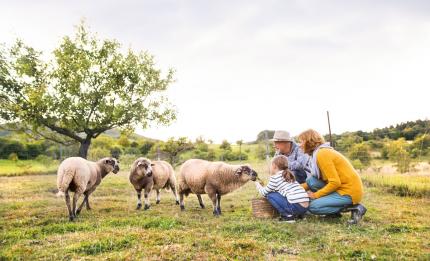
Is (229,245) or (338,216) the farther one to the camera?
(338,216)

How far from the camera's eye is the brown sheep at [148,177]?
1200 cm

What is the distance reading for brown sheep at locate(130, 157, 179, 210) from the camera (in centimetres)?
1200

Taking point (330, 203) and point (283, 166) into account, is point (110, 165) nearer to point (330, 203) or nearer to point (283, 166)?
point (283, 166)

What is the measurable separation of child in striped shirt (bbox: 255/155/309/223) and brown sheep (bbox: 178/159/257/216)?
1.48 m

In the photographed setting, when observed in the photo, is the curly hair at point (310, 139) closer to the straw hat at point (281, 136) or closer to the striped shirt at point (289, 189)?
the striped shirt at point (289, 189)

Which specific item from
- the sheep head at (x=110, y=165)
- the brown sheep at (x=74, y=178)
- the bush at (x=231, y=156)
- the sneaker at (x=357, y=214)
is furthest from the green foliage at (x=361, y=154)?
the bush at (x=231, y=156)

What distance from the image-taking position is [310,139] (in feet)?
27.8

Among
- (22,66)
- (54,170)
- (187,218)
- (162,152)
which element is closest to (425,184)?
(187,218)

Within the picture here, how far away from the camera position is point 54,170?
3195cm

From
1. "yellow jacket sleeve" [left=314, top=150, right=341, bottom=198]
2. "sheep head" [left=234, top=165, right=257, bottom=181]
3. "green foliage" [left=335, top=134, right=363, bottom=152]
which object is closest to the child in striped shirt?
"yellow jacket sleeve" [left=314, top=150, right=341, bottom=198]

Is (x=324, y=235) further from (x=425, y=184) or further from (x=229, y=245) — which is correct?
(x=425, y=184)

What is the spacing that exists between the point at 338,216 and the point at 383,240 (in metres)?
2.30

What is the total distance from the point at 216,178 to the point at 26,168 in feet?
84.7

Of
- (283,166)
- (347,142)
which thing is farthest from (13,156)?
(283,166)
